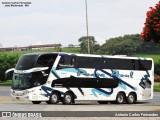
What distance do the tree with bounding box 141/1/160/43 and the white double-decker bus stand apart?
7.71 metres

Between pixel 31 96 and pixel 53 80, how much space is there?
172cm

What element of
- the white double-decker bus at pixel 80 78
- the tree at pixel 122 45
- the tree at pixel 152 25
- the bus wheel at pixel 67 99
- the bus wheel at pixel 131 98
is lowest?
the tree at pixel 122 45

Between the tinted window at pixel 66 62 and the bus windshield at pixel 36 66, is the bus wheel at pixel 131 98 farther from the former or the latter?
the bus windshield at pixel 36 66

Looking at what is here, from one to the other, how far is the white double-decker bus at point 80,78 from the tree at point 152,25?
7.71 metres

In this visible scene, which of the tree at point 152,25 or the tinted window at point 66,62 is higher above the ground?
the tree at point 152,25

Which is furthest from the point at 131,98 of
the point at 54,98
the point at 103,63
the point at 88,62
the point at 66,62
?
the point at 54,98

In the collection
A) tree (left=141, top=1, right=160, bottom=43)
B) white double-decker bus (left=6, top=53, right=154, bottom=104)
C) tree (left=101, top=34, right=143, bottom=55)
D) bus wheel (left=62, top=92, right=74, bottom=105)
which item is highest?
tree (left=141, top=1, right=160, bottom=43)

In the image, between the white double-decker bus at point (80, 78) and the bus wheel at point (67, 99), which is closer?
the white double-decker bus at point (80, 78)

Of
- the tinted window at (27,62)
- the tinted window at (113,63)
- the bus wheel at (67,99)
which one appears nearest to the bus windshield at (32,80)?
the tinted window at (27,62)

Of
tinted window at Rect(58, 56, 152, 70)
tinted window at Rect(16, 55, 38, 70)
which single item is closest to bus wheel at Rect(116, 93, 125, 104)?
tinted window at Rect(58, 56, 152, 70)

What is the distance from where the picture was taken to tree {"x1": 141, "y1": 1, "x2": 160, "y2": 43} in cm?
2452

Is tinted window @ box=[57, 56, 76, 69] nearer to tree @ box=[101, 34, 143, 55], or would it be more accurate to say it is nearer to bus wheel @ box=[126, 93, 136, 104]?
bus wheel @ box=[126, 93, 136, 104]

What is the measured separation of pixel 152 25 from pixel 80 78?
9.02m

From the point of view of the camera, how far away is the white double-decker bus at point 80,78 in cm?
3066
